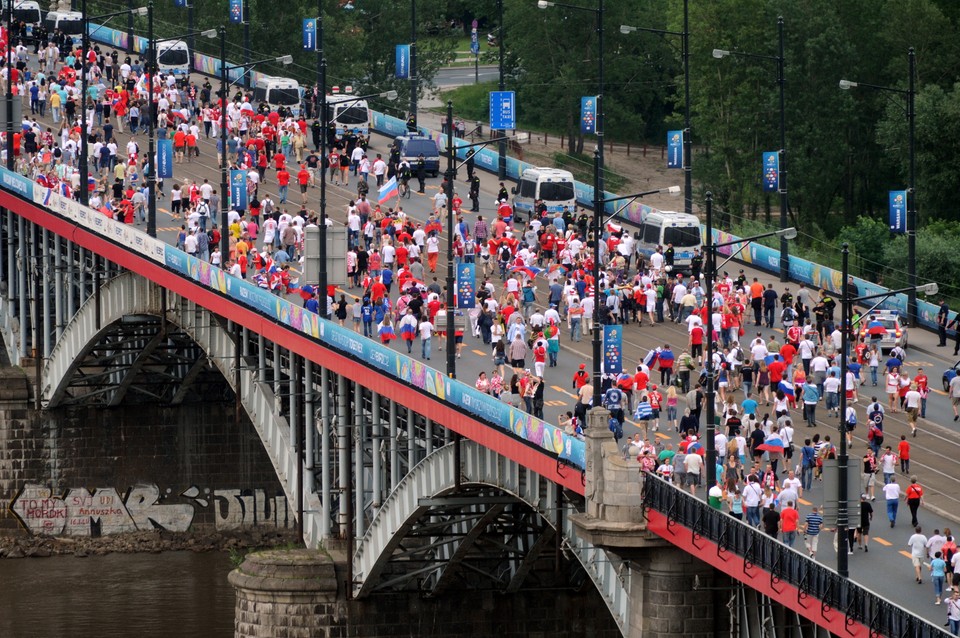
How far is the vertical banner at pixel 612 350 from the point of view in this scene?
63.7m

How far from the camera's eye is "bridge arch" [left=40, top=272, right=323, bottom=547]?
247 ft

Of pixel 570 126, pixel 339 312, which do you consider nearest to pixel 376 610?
pixel 339 312

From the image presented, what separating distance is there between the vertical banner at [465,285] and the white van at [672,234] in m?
12.1

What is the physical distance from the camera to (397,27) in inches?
5906

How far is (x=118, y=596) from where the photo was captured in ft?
285

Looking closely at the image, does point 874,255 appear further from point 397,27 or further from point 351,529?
point 397,27

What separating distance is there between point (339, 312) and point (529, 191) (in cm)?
2143

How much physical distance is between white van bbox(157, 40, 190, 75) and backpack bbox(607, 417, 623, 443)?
200ft

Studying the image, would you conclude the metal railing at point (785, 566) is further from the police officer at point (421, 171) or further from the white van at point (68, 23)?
the white van at point (68, 23)

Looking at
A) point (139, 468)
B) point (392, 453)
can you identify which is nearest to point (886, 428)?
point (392, 453)

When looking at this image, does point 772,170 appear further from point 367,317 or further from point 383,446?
point 383,446

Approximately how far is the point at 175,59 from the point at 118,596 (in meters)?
36.7

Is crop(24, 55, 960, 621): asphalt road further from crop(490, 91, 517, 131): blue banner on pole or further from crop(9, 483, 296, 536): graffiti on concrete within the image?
crop(9, 483, 296, 536): graffiti on concrete

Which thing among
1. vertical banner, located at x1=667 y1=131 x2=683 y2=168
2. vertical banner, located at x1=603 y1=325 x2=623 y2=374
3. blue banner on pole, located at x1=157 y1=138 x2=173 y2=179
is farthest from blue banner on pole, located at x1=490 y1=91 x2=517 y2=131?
vertical banner, located at x1=603 y1=325 x2=623 y2=374
